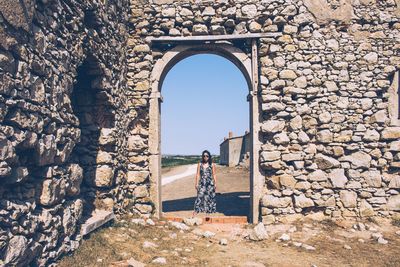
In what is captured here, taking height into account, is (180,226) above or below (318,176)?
below

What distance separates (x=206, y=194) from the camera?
755 centimetres

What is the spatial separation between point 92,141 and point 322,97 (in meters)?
4.41

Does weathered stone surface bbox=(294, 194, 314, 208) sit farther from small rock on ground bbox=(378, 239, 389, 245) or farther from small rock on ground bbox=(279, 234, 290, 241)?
small rock on ground bbox=(378, 239, 389, 245)

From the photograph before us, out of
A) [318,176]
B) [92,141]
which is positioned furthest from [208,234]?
[92,141]

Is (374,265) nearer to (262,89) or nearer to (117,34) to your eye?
(262,89)

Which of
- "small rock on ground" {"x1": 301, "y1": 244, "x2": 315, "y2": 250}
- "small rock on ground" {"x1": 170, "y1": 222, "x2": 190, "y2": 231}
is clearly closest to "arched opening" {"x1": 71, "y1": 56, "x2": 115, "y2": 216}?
"small rock on ground" {"x1": 170, "y1": 222, "x2": 190, "y2": 231}

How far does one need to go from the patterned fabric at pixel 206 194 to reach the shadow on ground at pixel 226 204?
42cm

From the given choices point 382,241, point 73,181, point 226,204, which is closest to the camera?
point 73,181

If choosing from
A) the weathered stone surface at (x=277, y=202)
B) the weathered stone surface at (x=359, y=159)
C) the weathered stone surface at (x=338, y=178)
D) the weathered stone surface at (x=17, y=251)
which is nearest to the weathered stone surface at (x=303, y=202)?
the weathered stone surface at (x=277, y=202)

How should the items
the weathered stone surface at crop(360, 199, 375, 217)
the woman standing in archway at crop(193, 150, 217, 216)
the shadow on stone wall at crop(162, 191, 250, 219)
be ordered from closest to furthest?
the weathered stone surface at crop(360, 199, 375, 217) → the woman standing in archway at crop(193, 150, 217, 216) → the shadow on stone wall at crop(162, 191, 250, 219)

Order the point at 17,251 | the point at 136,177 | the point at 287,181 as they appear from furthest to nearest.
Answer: the point at 136,177
the point at 287,181
the point at 17,251

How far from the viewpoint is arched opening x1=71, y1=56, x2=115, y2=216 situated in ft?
18.5

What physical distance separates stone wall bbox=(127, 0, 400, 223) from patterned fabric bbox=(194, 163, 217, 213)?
1383 millimetres

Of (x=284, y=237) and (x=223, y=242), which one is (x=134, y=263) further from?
(x=284, y=237)
